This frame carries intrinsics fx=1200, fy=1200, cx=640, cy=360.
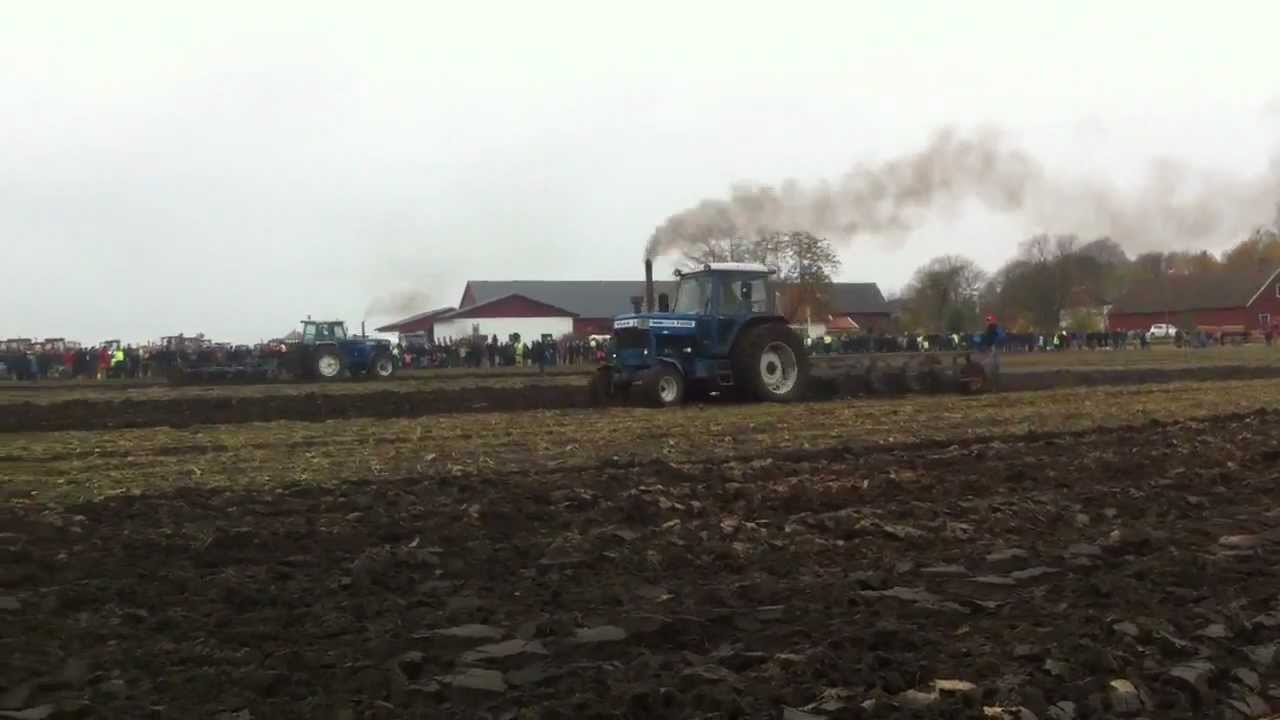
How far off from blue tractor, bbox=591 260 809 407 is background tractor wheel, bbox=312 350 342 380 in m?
16.7

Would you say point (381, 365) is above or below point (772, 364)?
above

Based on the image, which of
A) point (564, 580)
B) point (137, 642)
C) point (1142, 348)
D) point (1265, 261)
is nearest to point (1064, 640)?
point (564, 580)

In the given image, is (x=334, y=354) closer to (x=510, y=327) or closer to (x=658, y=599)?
(x=658, y=599)

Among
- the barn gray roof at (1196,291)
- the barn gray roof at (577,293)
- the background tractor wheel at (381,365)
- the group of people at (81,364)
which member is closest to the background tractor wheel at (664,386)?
the background tractor wheel at (381,365)

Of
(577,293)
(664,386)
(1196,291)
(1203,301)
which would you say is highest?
(577,293)

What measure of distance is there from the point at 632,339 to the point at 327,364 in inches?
685

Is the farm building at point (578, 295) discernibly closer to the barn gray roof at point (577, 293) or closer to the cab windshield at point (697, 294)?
the barn gray roof at point (577, 293)

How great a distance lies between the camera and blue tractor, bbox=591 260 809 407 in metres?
18.2

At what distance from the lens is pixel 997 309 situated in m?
72.5

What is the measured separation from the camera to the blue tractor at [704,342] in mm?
18203

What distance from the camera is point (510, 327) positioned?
A: 212 ft

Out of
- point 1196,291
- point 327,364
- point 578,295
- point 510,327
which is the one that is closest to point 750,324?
point 327,364

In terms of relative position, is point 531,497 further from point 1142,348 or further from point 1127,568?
point 1142,348

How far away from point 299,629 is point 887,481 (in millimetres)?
5320
